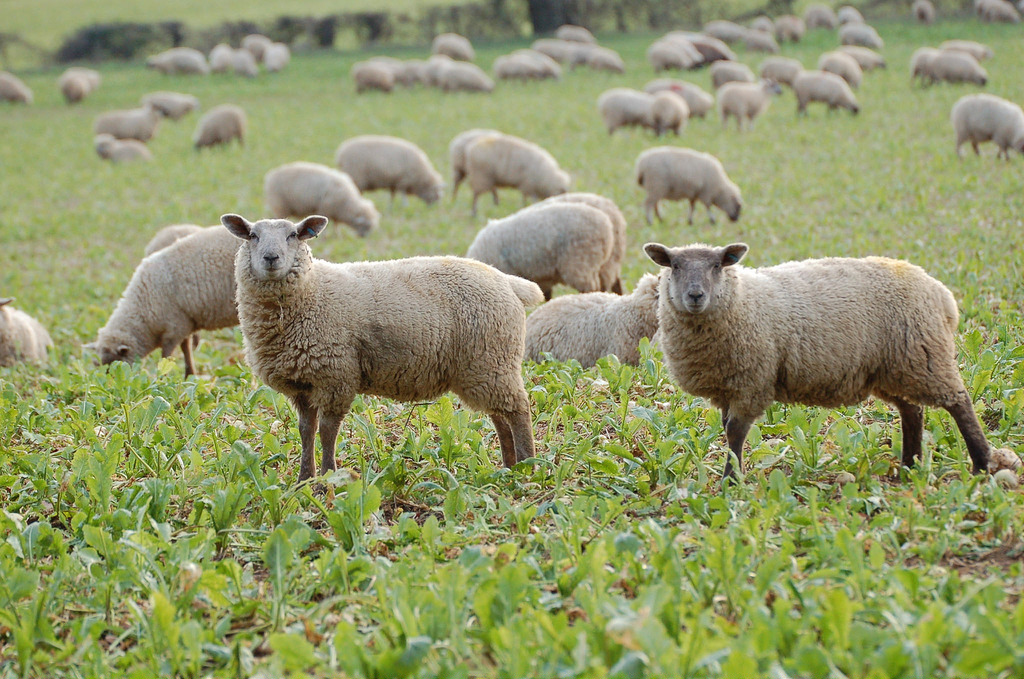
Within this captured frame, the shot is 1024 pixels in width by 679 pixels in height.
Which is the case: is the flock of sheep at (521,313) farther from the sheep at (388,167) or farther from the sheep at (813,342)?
the sheep at (388,167)

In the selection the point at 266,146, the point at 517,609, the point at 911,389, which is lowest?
the point at 266,146

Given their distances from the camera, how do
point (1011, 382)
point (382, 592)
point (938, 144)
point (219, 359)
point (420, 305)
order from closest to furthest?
point (382, 592)
point (420, 305)
point (1011, 382)
point (219, 359)
point (938, 144)

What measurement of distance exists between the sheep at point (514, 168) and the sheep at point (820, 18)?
23.3m

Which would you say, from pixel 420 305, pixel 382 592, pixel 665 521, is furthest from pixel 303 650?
pixel 420 305

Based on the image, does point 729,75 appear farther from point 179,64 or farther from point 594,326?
point 179,64

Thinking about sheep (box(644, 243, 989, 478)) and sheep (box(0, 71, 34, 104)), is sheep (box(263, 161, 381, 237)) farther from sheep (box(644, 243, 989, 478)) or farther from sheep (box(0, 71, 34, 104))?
sheep (box(0, 71, 34, 104))

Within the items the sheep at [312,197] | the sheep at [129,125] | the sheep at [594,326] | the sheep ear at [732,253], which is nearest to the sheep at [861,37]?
the sheep at [129,125]

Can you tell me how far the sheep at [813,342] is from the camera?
441cm

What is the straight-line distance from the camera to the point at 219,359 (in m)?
8.59

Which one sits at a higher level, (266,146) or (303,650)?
(303,650)

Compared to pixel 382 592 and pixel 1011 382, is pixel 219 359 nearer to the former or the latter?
pixel 382 592

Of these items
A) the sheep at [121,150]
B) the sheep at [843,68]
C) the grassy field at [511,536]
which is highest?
the sheep at [843,68]

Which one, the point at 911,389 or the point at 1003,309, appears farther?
the point at 1003,309

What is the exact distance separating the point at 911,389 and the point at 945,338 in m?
0.31
